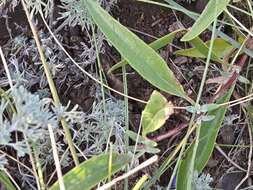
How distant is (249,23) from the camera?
126cm

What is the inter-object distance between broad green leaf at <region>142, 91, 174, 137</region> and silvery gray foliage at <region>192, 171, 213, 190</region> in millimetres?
148

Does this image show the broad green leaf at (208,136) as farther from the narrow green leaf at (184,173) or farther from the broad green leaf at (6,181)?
the broad green leaf at (6,181)

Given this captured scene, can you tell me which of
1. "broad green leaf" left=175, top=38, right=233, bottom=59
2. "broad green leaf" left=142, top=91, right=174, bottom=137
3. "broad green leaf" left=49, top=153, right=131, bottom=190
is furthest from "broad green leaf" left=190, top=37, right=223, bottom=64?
"broad green leaf" left=49, top=153, right=131, bottom=190

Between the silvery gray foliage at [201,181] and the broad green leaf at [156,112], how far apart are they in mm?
148

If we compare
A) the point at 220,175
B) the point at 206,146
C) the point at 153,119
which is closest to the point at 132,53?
the point at 153,119

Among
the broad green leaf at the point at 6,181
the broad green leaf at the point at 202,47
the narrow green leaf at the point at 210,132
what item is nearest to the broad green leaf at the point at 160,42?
the broad green leaf at the point at 202,47

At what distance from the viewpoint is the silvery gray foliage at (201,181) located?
1.12 m

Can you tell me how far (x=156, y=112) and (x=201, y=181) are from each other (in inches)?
7.7

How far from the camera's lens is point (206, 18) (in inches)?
42.4

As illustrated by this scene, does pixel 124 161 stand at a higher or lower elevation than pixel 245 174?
higher

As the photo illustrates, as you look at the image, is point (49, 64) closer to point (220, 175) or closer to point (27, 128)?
point (27, 128)

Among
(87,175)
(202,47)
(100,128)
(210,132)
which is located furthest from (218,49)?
(87,175)

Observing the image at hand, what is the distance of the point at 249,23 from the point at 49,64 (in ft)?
1.40

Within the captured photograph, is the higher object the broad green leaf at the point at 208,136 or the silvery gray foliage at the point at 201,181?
the broad green leaf at the point at 208,136
